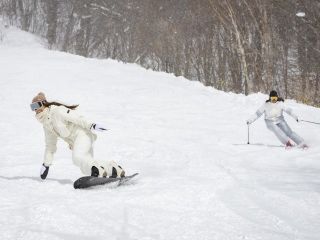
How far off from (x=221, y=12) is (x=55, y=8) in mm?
22923

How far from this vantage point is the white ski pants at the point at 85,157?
6156mm

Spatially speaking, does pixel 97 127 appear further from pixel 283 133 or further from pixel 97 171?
pixel 283 133

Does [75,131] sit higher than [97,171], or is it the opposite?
[75,131]

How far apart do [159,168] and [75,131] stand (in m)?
2.07

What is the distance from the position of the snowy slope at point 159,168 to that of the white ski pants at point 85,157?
0.30 meters

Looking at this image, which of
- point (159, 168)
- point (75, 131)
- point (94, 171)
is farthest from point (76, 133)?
point (159, 168)

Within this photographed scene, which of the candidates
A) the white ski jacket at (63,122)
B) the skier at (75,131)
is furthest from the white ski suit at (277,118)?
the white ski jacket at (63,122)

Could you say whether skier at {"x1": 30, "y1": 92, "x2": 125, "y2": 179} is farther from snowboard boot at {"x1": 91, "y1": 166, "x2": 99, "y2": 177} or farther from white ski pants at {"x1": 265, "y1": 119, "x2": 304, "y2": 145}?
white ski pants at {"x1": 265, "y1": 119, "x2": 304, "y2": 145}

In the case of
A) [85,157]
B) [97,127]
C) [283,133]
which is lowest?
[85,157]

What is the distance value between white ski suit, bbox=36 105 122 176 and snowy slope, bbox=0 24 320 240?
1.09ft

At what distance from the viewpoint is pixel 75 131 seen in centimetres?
653

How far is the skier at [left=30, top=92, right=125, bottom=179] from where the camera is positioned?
6.18 m

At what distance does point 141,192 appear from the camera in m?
5.88

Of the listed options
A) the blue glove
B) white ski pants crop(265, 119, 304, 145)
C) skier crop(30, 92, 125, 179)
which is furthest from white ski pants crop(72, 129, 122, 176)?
white ski pants crop(265, 119, 304, 145)
